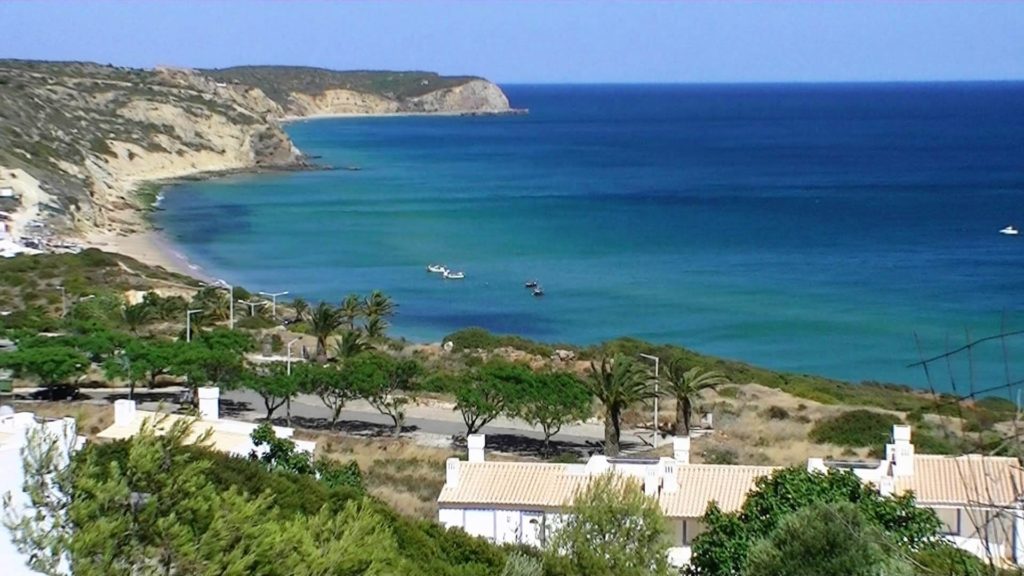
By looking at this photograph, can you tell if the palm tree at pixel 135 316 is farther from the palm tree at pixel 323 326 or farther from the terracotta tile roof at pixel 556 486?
the terracotta tile roof at pixel 556 486

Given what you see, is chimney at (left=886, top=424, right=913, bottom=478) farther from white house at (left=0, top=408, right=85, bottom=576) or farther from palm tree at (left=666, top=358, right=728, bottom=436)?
white house at (left=0, top=408, right=85, bottom=576)

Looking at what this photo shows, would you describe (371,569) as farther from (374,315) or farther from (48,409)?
(374,315)

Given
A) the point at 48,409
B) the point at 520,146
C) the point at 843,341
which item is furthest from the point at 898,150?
the point at 48,409

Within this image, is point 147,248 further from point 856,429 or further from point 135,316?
point 856,429

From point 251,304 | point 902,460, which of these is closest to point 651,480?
point 902,460

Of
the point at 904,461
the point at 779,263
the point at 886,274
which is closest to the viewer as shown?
the point at 904,461

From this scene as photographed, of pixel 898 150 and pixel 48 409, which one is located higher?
pixel 898 150

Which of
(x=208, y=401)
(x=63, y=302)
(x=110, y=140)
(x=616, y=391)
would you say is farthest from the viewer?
(x=110, y=140)
